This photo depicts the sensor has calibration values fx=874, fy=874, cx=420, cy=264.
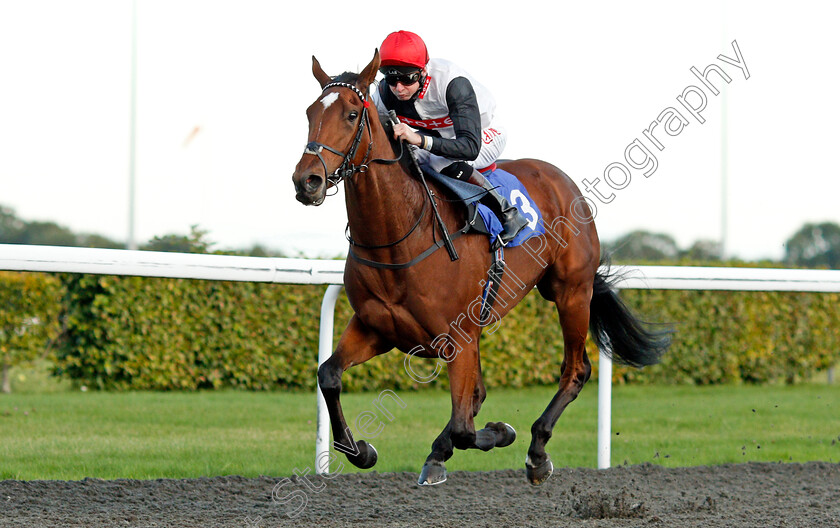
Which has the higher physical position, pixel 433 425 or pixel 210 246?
pixel 210 246

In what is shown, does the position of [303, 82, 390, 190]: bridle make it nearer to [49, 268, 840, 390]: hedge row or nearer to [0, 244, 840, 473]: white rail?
[0, 244, 840, 473]: white rail

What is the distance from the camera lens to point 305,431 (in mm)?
6426

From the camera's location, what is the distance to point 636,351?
486 centimetres

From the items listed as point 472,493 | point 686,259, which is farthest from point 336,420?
point 686,259

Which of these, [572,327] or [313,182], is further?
[572,327]

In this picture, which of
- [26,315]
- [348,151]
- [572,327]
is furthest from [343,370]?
[26,315]

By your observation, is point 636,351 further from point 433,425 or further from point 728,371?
point 728,371

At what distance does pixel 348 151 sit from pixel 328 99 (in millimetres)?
191

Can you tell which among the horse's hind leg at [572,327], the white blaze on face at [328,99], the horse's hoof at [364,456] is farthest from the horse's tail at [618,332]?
the white blaze on face at [328,99]

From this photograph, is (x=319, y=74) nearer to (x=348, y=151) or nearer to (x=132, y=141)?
(x=348, y=151)

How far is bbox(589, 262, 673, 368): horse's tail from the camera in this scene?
4.87 m

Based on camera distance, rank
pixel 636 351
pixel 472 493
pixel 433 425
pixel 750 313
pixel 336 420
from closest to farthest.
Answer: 1. pixel 336 420
2. pixel 472 493
3. pixel 636 351
4. pixel 433 425
5. pixel 750 313

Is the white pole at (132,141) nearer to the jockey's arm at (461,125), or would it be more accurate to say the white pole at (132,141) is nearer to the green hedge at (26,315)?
the green hedge at (26,315)

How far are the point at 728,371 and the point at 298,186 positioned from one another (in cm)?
856
